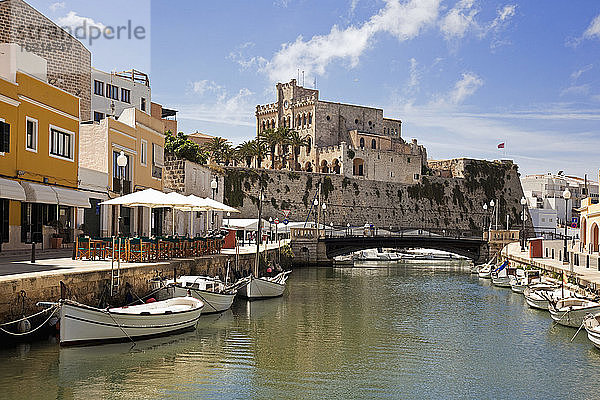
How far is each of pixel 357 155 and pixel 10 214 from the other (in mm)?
56920

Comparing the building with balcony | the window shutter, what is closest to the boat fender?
the window shutter

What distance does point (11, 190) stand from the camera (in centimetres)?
2127

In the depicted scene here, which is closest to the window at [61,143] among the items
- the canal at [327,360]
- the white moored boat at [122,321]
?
the canal at [327,360]

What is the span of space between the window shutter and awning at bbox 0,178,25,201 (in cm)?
1223

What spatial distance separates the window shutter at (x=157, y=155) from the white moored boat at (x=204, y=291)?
13.7 m

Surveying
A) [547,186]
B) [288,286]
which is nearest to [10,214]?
[288,286]

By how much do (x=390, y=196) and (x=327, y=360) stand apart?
62.6 m

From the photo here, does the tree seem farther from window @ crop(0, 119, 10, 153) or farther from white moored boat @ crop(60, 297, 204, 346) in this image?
white moored boat @ crop(60, 297, 204, 346)

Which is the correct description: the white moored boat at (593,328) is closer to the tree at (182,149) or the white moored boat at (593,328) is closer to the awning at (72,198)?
the awning at (72,198)

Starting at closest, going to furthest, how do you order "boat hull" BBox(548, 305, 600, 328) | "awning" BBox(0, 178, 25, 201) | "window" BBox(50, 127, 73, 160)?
1. "boat hull" BBox(548, 305, 600, 328)
2. "awning" BBox(0, 178, 25, 201)
3. "window" BBox(50, 127, 73, 160)

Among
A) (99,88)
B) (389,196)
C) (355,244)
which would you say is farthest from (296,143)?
(99,88)

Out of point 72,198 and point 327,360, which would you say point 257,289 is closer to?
point 72,198

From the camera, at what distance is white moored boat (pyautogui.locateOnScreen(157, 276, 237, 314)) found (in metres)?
19.6

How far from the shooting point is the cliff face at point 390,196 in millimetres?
65688
